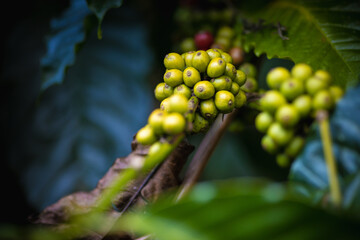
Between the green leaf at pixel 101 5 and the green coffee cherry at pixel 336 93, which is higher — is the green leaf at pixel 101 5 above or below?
above

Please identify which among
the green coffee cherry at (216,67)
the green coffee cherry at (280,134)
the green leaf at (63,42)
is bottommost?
the green coffee cherry at (280,134)

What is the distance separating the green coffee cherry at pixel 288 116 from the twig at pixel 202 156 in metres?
0.35

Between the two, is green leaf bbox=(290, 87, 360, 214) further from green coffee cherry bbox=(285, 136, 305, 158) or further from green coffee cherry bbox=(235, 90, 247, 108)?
green coffee cherry bbox=(235, 90, 247, 108)

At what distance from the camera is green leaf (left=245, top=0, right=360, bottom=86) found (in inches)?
37.0

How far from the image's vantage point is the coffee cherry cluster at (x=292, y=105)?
26.3 inches

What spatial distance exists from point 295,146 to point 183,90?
1.09 ft

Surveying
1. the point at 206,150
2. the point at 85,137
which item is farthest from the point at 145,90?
the point at 206,150

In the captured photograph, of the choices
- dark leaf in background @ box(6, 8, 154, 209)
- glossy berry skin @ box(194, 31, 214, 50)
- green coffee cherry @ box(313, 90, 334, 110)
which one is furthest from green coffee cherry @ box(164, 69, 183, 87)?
dark leaf in background @ box(6, 8, 154, 209)

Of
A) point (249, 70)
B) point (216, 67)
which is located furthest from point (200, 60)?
point (249, 70)

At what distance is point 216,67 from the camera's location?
82 cm

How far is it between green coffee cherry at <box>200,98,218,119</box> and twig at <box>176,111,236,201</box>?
0.60 ft

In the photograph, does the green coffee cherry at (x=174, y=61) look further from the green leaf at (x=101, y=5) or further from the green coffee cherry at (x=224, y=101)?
the green leaf at (x=101, y=5)

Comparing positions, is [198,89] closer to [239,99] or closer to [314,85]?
[239,99]

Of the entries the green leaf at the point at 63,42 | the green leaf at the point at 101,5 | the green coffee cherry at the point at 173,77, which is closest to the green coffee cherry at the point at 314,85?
the green coffee cherry at the point at 173,77
